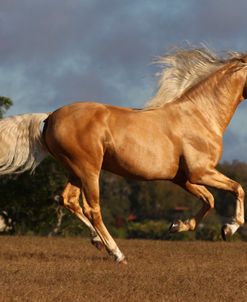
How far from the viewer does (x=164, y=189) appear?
256 ft

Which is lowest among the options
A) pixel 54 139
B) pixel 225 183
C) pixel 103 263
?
pixel 103 263

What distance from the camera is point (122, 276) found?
7762 millimetres

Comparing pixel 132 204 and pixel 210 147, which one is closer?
pixel 210 147

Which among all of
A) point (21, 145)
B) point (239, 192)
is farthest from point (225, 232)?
point (21, 145)

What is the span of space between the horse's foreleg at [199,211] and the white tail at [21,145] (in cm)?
198

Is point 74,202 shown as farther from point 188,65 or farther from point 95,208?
point 188,65

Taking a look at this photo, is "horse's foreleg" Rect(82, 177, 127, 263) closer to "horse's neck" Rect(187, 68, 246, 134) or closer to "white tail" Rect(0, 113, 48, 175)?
"white tail" Rect(0, 113, 48, 175)

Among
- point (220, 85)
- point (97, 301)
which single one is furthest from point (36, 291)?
point (220, 85)

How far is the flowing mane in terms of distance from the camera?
404 inches

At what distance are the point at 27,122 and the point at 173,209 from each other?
6426cm

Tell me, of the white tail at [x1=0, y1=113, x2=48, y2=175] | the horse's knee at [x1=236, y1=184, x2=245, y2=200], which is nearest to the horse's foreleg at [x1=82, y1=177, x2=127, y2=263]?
the white tail at [x1=0, y1=113, x2=48, y2=175]

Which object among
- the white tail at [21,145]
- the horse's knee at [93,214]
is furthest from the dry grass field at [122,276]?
the white tail at [21,145]

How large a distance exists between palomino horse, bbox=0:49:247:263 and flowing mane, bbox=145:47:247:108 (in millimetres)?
123

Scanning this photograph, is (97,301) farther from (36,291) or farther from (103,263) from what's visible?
(103,263)
